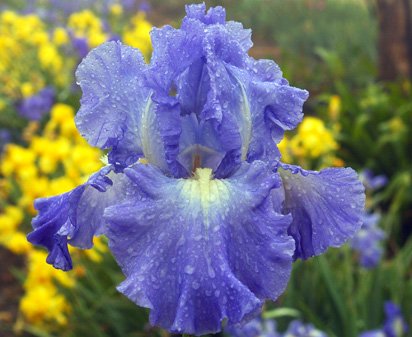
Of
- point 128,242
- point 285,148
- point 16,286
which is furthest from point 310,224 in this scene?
point 16,286

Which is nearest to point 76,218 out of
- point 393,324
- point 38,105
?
point 393,324

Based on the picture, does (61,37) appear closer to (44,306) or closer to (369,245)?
(44,306)

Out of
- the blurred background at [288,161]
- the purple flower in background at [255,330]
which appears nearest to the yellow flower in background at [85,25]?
the blurred background at [288,161]

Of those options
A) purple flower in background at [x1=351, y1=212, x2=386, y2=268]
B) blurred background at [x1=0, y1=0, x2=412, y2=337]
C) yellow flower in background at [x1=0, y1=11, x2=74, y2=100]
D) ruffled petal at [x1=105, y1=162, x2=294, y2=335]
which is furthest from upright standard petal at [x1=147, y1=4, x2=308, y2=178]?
yellow flower in background at [x1=0, y1=11, x2=74, y2=100]

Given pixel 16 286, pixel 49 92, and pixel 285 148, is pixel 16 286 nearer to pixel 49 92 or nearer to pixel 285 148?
pixel 49 92

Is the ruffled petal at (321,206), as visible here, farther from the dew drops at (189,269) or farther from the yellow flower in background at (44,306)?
the yellow flower in background at (44,306)

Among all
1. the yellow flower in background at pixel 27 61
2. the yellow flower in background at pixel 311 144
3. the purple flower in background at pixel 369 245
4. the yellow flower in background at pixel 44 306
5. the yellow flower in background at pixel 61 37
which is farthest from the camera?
the yellow flower in background at pixel 61 37
